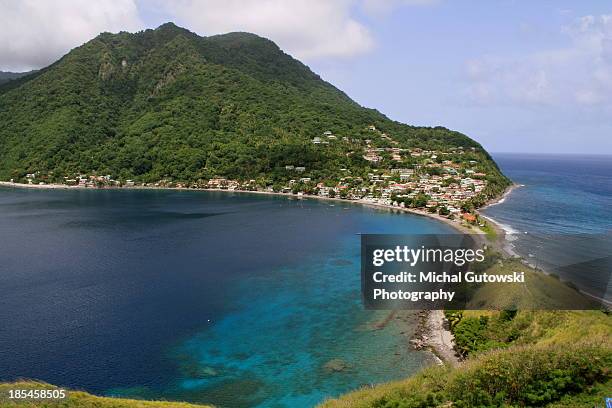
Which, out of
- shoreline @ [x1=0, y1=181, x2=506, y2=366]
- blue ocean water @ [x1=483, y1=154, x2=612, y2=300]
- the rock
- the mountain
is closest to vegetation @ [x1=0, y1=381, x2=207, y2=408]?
the rock

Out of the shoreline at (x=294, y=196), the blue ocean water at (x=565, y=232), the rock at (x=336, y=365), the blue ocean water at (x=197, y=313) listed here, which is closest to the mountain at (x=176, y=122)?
the shoreline at (x=294, y=196)

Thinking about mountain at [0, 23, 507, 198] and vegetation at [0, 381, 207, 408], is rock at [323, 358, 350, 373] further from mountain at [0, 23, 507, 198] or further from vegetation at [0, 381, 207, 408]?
mountain at [0, 23, 507, 198]

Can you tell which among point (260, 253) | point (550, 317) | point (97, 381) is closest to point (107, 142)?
point (260, 253)

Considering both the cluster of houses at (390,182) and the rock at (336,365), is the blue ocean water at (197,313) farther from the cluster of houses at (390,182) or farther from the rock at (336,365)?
the cluster of houses at (390,182)


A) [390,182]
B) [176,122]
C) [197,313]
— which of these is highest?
[176,122]

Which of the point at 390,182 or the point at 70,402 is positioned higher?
the point at 390,182

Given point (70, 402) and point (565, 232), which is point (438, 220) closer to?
point (565, 232)

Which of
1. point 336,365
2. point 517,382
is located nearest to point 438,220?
point 336,365
